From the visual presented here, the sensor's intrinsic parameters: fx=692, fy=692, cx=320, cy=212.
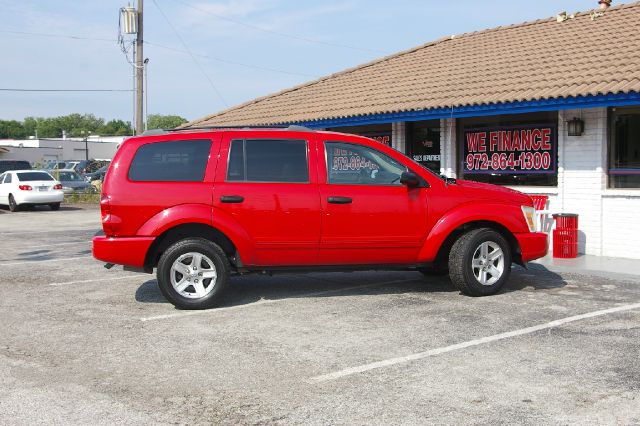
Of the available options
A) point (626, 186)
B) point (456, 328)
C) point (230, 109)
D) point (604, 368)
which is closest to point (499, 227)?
point (456, 328)

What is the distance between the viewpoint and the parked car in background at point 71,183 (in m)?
30.7

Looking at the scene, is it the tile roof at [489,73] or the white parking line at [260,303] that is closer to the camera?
the white parking line at [260,303]

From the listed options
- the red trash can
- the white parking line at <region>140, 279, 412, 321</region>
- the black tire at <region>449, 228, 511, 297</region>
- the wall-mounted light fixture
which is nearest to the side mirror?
the black tire at <region>449, 228, 511, 297</region>

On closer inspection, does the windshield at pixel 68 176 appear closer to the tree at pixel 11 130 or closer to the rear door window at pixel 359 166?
the rear door window at pixel 359 166

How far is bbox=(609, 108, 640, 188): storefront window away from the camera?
10883 mm

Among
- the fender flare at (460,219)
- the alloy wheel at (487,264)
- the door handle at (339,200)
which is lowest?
the alloy wheel at (487,264)

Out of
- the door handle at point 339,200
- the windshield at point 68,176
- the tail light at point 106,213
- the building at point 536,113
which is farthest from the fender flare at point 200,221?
the windshield at point 68,176

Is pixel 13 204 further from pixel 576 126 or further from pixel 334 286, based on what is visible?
pixel 576 126

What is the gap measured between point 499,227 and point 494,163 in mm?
5022

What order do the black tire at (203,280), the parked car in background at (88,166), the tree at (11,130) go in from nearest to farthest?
the black tire at (203,280) < the parked car in background at (88,166) < the tree at (11,130)

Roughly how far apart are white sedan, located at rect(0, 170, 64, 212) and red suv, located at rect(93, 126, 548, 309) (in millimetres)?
18484

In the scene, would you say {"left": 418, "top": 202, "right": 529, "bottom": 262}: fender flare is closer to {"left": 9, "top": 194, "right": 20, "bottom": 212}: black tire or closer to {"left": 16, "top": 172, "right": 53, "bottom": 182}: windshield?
{"left": 9, "top": 194, "right": 20, "bottom": 212}: black tire

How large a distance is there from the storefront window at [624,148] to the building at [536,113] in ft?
0.05

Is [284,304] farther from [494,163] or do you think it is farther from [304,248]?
[494,163]
